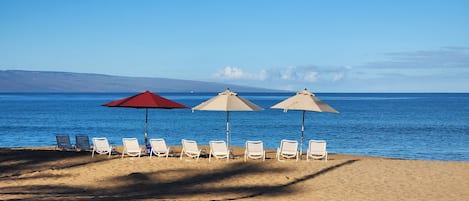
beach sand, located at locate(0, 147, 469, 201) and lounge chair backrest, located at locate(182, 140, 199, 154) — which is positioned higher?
lounge chair backrest, located at locate(182, 140, 199, 154)

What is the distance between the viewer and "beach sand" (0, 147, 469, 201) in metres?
12.2

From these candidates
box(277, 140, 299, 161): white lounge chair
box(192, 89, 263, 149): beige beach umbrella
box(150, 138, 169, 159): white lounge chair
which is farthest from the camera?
box(192, 89, 263, 149): beige beach umbrella

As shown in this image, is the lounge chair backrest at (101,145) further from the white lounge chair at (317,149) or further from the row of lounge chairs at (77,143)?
the white lounge chair at (317,149)

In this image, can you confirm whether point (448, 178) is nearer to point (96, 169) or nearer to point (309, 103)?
point (309, 103)

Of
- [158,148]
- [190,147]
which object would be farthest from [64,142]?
[190,147]

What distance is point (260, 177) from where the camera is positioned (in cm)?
1429

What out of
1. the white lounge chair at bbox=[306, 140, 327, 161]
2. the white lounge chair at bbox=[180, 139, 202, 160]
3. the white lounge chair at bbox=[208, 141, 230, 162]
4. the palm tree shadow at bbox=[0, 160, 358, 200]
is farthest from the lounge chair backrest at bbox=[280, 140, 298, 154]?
the white lounge chair at bbox=[180, 139, 202, 160]

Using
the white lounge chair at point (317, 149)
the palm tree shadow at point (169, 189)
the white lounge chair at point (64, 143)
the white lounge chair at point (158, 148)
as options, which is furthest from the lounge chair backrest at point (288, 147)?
the white lounge chair at point (64, 143)

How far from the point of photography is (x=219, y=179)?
46.0ft

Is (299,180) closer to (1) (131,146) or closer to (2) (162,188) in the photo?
(2) (162,188)

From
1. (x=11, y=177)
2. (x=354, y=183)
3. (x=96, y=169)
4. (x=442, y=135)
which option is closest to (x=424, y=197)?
(x=354, y=183)

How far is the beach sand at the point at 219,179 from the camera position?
12.2m

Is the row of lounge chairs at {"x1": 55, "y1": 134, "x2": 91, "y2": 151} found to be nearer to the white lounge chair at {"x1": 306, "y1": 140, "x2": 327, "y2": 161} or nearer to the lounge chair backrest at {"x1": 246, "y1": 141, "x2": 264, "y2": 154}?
the lounge chair backrest at {"x1": 246, "y1": 141, "x2": 264, "y2": 154}

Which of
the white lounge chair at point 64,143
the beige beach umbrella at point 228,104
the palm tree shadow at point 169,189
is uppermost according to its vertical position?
the beige beach umbrella at point 228,104
